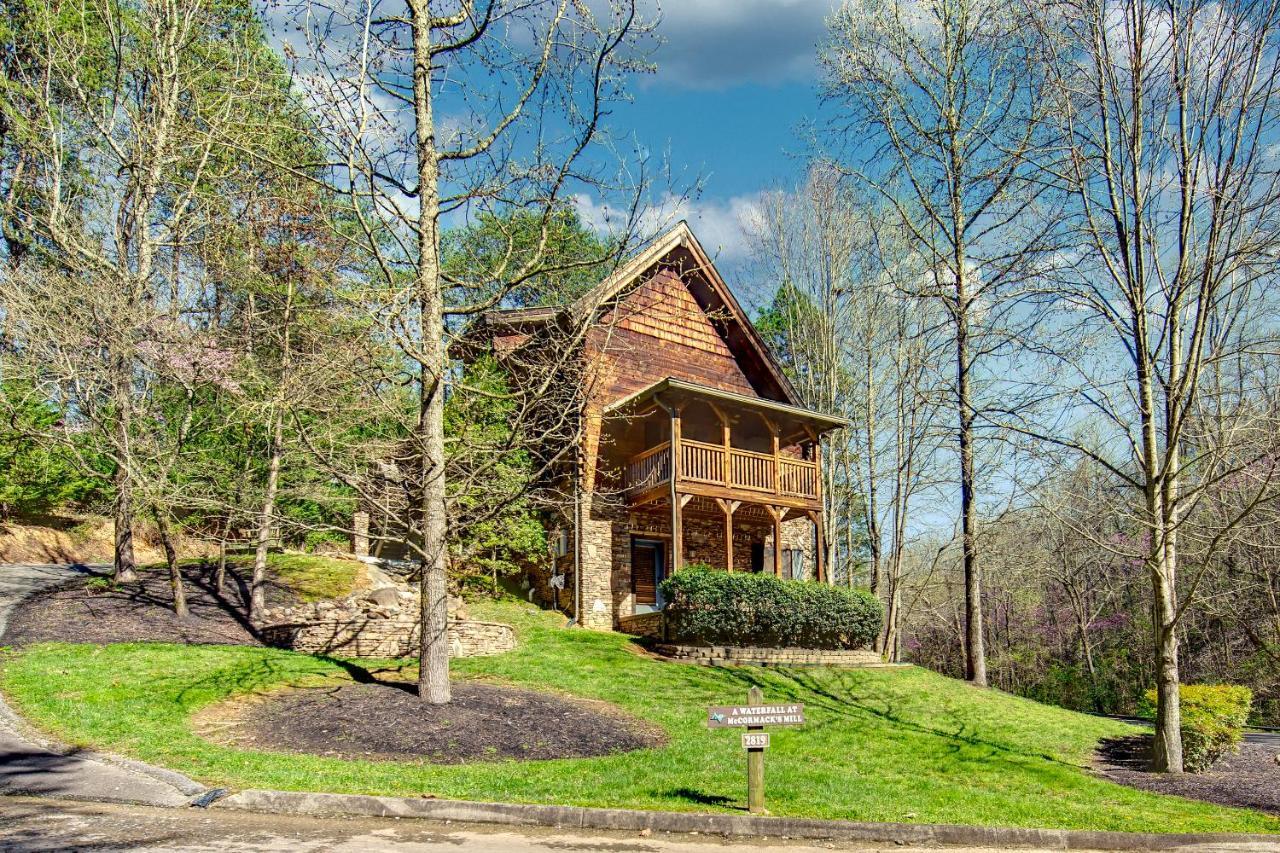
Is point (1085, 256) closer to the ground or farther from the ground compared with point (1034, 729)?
farther from the ground

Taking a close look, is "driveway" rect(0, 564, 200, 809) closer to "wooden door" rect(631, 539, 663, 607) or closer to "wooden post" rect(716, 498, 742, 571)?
"wooden post" rect(716, 498, 742, 571)

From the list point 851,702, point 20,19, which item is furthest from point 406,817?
point 20,19

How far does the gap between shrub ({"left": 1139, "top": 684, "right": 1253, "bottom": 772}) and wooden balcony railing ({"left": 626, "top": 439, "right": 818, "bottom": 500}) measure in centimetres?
1004

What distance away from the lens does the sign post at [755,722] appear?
6.82m

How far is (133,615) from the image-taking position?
1280 cm

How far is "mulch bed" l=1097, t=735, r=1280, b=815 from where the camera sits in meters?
9.00

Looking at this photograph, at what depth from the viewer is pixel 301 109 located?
839 centimetres

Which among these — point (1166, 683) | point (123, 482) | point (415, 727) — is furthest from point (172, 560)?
point (1166, 683)

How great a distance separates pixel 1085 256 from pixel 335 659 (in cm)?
1257

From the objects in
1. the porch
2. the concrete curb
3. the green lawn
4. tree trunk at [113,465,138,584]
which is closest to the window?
the porch

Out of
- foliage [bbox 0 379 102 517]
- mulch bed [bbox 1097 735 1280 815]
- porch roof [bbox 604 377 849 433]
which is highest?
porch roof [bbox 604 377 849 433]

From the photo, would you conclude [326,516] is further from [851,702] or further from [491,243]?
[491,243]

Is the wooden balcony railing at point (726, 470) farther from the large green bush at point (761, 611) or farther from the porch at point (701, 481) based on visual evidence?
the large green bush at point (761, 611)

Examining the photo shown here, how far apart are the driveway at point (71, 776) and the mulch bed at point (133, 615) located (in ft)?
13.1
